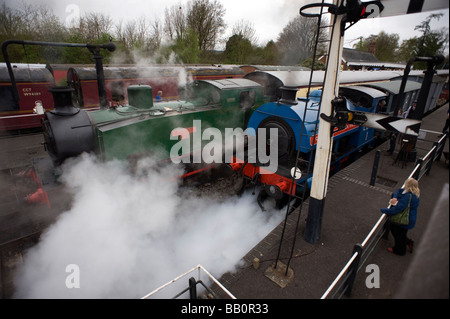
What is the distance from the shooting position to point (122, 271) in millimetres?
4293

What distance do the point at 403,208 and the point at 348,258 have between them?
1.20 meters

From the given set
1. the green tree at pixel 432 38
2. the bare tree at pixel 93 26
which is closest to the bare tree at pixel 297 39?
the green tree at pixel 432 38

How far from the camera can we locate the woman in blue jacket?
3854mm

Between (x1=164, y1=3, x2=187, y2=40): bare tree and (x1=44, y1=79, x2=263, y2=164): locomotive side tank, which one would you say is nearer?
(x1=44, y1=79, x2=263, y2=164): locomotive side tank

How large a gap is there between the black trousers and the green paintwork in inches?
202

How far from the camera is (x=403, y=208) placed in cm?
392

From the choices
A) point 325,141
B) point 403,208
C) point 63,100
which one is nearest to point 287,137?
point 325,141

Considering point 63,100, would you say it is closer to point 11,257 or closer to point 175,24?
point 11,257

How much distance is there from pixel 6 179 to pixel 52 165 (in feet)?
10.3

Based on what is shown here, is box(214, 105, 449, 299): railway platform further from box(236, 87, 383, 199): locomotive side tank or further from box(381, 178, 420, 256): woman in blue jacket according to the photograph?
box(236, 87, 383, 199): locomotive side tank

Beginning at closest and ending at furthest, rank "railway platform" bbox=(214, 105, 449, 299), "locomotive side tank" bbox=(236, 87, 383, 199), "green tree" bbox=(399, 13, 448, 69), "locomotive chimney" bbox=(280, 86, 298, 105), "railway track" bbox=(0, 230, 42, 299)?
"railway platform" bbox=(214, 105, 449, 299), "green tree" bbox=(399, 13, 448, 69), "railway track" bbox=(0, 230, 42, 299), "locomotive side tank" bbox=(236, 87, 383, 199), "locomotive chimney" bbox=(280, 86, 298, 105)

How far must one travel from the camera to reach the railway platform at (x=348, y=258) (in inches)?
52.1

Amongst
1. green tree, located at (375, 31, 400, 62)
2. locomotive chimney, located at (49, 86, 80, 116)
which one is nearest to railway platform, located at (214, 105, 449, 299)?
locomotive chimney, located at (49, 86, 80, 116)

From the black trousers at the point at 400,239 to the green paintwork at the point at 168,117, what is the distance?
5.12 m
